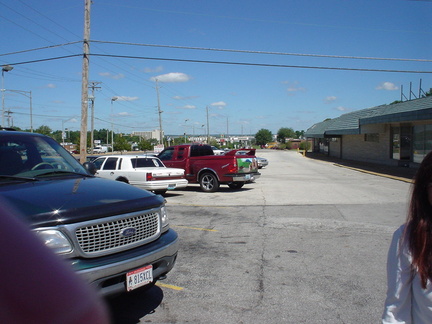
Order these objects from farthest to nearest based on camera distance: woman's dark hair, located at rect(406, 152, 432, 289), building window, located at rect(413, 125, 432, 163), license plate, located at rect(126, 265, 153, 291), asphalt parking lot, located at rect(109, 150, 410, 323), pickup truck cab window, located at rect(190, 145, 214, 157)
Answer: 1. building window, located at rect(413, 125, 432, 163)
2. pickup truck cab window, located at rect(190, 145, 214, 157)
3. asphalt parking lot, located at rect(109, 150, 410, 323)
4. license plate, located at rect(126, 265, 153, 291)
5. woman's dark hair, located at rect(406, 152, 432, 289)

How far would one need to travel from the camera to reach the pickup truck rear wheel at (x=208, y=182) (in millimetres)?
15363

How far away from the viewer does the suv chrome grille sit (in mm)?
3600

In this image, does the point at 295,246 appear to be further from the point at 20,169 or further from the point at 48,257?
the point at 48,257

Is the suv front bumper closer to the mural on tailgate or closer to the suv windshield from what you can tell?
the suv windshield

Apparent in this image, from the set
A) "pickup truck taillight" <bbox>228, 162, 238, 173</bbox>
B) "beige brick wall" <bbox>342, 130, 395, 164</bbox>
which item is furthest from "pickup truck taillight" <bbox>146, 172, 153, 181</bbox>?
"beige brick wall" <bbox>342, 130, 395, 164</bbox>

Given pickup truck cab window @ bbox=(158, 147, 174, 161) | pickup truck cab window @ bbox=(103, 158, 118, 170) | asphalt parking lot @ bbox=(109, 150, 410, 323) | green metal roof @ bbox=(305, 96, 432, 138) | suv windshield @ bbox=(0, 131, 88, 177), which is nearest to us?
asphalt parking lot @ bbox=(109, 150, 410, 323)

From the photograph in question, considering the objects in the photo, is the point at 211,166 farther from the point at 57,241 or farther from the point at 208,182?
the point at 57,241

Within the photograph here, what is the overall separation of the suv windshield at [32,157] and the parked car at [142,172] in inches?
298

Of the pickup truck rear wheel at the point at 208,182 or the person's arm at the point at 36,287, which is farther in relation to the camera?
the pickup truck rear wheel at the point at 208,182

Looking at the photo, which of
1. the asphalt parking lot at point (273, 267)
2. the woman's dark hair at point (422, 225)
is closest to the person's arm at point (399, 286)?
the woman's dark hair at point (422, 225)

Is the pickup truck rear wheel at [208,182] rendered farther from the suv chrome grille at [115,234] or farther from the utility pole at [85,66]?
the suv chrome grille at [115,234]

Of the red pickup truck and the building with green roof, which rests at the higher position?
the building with green roof

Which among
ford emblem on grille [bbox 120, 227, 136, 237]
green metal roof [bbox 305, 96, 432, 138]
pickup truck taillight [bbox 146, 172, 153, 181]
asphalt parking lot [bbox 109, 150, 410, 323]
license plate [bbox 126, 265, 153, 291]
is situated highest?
green metal roof [bbox 305, 96, 432, 138]

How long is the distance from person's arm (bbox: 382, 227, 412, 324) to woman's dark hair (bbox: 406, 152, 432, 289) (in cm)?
5
